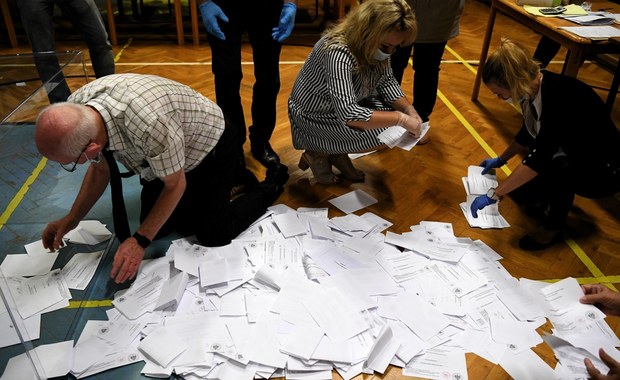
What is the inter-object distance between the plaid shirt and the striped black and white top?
2.11ft

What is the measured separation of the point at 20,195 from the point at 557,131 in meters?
2.12

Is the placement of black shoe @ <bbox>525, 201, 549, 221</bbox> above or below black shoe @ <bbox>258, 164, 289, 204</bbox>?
below

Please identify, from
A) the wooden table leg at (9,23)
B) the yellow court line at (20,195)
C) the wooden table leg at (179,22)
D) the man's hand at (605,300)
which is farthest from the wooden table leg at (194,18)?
the man's hand at (605,300)

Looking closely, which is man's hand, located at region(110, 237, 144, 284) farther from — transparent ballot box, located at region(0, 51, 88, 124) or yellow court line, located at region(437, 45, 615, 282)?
yellow court line, located at region(437, 45, 615, 282)

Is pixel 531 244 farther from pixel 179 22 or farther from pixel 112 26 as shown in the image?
pixel 112 26

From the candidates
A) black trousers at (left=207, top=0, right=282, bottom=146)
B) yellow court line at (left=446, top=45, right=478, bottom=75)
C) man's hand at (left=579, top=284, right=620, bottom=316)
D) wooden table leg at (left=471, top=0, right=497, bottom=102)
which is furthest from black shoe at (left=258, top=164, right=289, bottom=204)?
yellow court line at (left=446, top=45, right=478, bottom=75)

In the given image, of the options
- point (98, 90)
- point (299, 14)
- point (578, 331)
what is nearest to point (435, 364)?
point (578, 331)

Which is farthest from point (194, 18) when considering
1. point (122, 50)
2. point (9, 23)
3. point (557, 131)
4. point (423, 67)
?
point (557, 131)

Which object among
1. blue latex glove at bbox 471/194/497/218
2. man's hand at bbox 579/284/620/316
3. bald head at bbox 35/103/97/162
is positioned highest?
bald head at bbox 35/103/97/162

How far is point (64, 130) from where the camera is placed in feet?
4.32

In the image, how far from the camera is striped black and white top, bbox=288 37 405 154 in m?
2.01

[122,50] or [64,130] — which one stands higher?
[64,130]

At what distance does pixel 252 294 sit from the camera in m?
1.80

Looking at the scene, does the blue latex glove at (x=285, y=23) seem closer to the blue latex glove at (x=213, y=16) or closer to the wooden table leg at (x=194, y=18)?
the blue latex glove at (x=213, y=16)
